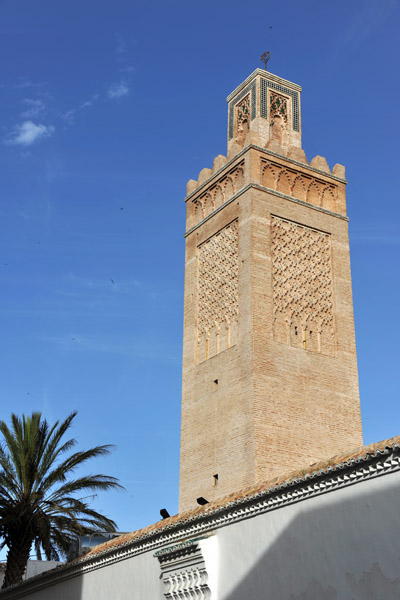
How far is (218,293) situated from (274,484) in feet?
24.9

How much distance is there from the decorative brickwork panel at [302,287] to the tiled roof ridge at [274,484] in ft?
16.3

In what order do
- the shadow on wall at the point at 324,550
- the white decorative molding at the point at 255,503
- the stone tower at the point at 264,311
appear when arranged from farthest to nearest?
the stone tower at the point at 264,311, the white decorative molding at the point at 255,503, the shadow on wall at the point at 324,550

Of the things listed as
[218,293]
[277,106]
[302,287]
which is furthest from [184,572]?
[277,106]

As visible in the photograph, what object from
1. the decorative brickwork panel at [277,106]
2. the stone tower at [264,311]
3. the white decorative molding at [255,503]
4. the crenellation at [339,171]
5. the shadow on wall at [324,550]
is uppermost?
the decorative brickwork panel at [277,106]

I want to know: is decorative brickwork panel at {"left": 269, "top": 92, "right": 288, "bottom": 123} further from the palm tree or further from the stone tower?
the palm tree

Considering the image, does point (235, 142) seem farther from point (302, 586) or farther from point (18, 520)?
point (302, 586)

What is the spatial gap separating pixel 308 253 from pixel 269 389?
10.5 ft

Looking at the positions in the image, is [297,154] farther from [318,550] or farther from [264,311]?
[318,550]

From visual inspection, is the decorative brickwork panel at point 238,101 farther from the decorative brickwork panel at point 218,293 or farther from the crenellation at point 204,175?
the decorative brickwork panel at point 218,293

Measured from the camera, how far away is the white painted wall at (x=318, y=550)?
577 cm

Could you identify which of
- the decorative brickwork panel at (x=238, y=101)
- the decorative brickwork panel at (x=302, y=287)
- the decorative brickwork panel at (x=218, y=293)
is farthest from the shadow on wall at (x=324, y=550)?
the decorative brickwork panel at (x=238, y=101)

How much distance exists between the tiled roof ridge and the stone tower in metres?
3.00

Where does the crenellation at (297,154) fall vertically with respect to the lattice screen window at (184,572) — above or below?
above

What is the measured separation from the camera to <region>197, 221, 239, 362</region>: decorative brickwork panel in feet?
45.5
